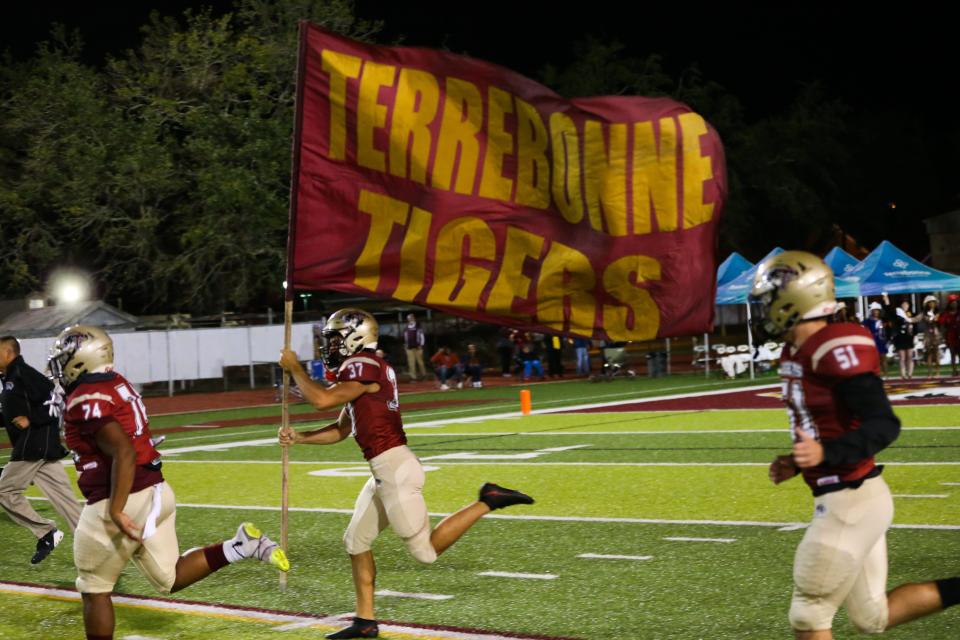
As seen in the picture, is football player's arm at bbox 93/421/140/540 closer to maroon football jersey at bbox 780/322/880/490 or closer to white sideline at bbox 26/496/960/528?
maroon football jersey at bbox 780/322/880/490

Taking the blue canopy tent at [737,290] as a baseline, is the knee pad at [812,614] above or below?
below

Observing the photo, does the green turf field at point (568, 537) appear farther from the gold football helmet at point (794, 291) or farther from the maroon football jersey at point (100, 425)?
the gold football helmet at point (794, 291)

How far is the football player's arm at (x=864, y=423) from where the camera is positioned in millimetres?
4781

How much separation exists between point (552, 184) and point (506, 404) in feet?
54.4

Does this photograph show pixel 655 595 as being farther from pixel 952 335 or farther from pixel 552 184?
pixel 952 335

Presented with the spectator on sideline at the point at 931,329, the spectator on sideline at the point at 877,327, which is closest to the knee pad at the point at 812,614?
the spectator on sideline at the point at 877,327

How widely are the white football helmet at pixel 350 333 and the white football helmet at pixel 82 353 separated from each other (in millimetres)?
1271

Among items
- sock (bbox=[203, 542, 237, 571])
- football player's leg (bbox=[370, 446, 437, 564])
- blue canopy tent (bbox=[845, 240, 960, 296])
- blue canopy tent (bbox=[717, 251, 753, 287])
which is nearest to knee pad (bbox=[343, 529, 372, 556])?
football player's leg (bbox=[370, 446, 437, 564])

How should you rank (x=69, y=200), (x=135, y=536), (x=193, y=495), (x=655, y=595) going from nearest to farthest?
(x=135, y=536), (x=655, y=595), (x=193, y=495), (x=69, y=200)

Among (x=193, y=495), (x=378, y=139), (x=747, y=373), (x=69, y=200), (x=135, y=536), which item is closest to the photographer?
(x=135, y=536)

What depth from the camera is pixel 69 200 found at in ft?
119

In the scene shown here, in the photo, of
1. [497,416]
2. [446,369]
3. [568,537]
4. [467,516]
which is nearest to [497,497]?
[467,516]

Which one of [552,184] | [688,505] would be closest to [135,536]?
[552,184]

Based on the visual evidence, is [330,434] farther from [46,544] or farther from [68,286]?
[68,286]
